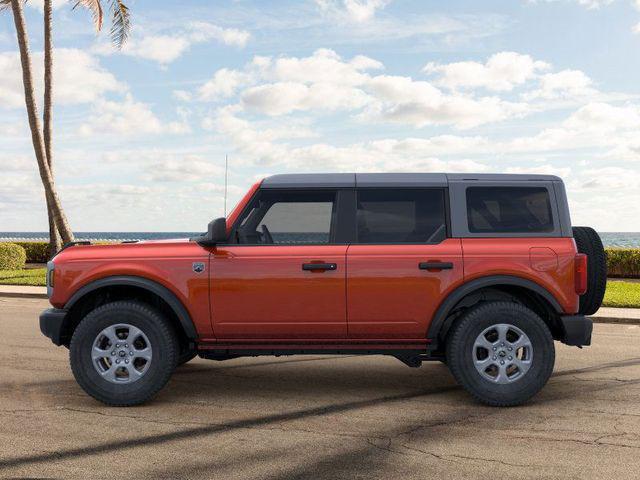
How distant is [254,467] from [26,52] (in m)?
19.7

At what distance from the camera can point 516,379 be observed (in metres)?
6.17

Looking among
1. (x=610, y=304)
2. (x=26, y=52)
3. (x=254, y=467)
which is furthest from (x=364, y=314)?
(x=26, y=52)

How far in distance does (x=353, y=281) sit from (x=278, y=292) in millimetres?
626

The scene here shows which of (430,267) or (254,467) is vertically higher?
(430,267)

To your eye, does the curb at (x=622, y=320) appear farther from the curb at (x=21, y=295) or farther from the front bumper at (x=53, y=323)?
the curb at (x=21, y=295)

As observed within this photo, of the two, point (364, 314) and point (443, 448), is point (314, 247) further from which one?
point (443, 448)

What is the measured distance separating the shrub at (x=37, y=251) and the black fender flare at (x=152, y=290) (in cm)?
2402

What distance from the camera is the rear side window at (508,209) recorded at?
20.7 ft

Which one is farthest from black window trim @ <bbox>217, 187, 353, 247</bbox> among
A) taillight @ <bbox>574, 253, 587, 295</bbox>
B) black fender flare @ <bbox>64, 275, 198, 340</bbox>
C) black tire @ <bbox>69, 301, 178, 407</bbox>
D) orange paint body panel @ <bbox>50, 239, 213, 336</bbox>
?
taillight @ <bbox>574, 253, 587, 295</bbox>

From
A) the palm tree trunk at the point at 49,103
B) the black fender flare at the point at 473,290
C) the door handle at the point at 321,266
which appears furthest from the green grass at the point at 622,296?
the palm tree trunk at the point at 49,103

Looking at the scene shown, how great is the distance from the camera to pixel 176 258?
6.25 m

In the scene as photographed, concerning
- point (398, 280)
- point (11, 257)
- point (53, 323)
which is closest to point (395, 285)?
point (398, 280)

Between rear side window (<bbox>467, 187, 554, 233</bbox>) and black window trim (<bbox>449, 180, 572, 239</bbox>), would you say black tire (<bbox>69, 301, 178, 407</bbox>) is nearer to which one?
black window trim (<bbox>449, 180, 572, 239</bbox>)

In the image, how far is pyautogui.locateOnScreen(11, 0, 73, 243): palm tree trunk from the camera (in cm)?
2119
